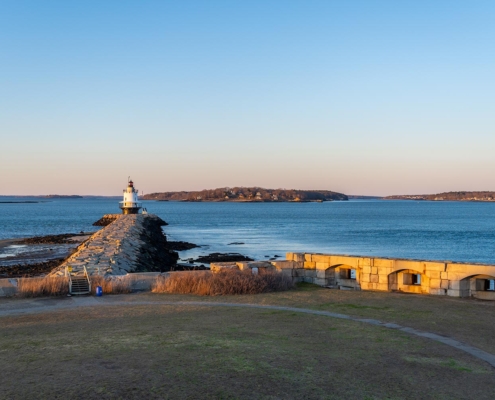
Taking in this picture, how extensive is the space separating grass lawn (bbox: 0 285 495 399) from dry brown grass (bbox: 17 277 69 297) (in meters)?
2.48

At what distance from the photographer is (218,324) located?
10.7 meters

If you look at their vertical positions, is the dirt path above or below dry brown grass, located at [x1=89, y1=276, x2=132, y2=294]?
below

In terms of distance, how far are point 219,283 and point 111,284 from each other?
2879 millimetres

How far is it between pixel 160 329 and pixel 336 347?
314 centimetres

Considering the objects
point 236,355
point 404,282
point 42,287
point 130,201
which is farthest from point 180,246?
point 236,355

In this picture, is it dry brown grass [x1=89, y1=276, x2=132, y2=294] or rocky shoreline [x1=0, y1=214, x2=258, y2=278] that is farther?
rocky shoreline [x1=0, y1=214, x2=258, y2=278]

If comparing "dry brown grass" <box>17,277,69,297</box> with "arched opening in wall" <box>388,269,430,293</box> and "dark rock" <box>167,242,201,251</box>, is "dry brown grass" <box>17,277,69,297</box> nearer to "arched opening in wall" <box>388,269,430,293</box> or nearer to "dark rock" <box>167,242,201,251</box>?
"arched opening in wall" <box>388,269,430,293</box>

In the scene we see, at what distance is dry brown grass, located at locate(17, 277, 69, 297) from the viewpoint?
1457 centimetres

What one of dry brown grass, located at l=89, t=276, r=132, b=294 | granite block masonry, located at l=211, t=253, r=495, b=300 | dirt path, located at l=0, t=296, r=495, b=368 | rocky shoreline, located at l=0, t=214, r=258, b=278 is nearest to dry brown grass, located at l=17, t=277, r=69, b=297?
dirt path, located at l=0, t=296, r=495, b=368

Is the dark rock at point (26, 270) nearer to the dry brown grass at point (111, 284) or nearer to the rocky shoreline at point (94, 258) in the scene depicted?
the rocky shoreline at point (94, 258)

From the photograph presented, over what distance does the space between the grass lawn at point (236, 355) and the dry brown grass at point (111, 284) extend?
223 centimetres

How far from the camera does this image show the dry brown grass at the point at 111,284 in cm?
1512

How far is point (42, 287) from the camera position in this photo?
14.8 metres

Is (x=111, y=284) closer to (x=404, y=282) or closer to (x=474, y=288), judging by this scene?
(x=404, y=282)
